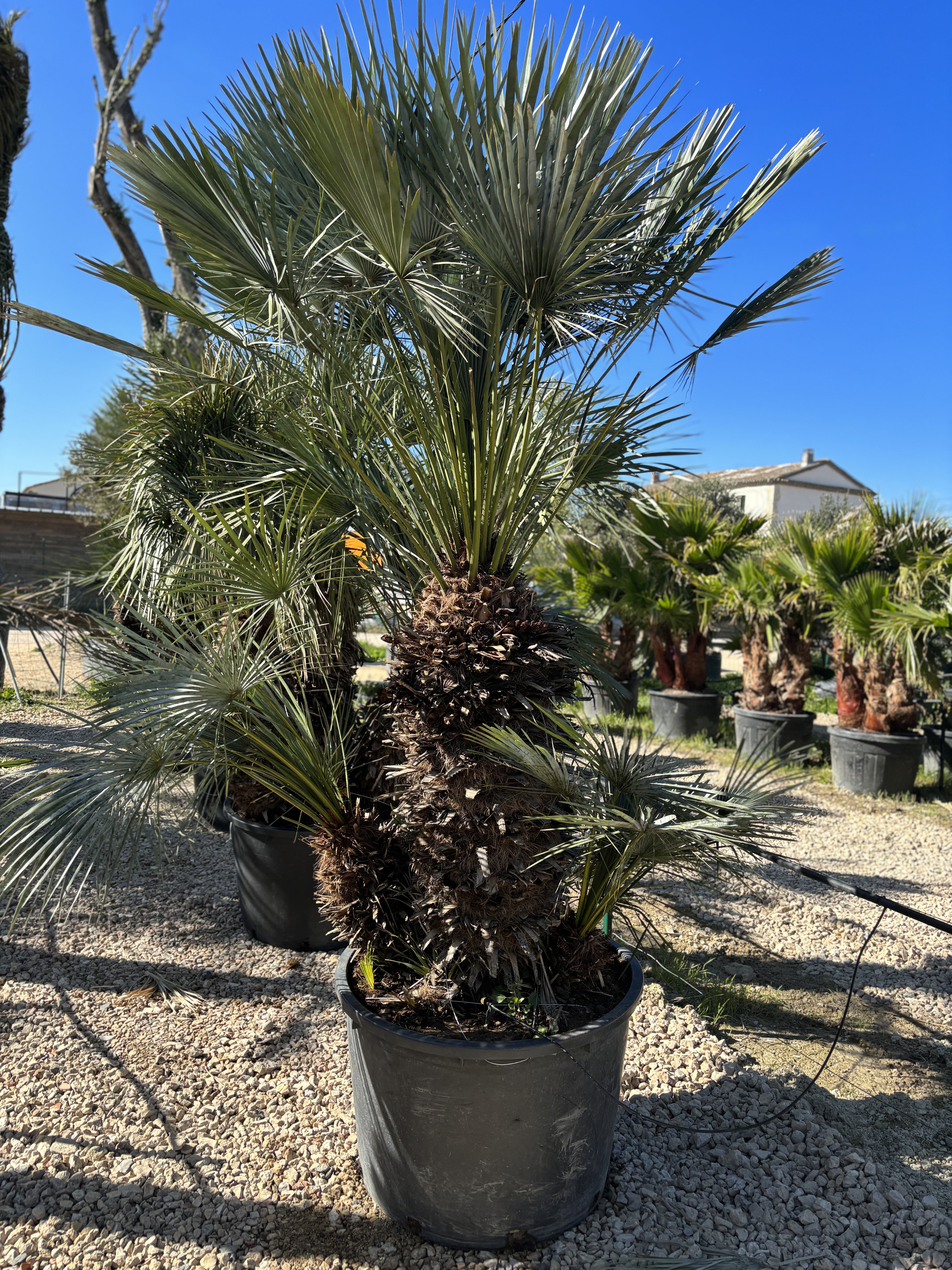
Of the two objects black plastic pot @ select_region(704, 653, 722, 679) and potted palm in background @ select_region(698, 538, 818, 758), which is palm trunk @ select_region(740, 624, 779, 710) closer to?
potted palm in background @ select_region(698, 538, 818, 758)

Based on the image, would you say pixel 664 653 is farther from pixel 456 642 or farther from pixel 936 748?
pixel 456 642

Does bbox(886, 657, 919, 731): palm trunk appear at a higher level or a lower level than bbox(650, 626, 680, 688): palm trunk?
lower

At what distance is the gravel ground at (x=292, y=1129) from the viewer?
2.14 metres

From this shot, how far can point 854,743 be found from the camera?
24.2ft

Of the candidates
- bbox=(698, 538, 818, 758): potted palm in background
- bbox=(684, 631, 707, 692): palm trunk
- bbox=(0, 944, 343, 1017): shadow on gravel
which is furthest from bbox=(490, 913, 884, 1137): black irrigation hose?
bbox=(684, 631, 707, 692): palm trunk

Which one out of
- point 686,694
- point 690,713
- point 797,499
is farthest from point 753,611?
point 797,499

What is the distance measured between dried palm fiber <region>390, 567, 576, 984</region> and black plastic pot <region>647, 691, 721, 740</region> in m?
7.46

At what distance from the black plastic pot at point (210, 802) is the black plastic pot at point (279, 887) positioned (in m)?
0.21

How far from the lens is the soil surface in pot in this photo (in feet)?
7.22

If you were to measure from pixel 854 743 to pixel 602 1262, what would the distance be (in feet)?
20.4

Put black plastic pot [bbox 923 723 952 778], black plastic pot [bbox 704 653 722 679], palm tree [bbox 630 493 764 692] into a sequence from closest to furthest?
black plastic pot [bbox 923 723 952 778] < palm tree [bbox 630 493 764 692] < black plastic pot [bbox 704 653 722 679]

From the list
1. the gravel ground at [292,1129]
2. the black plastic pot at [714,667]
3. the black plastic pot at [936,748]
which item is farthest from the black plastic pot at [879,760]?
the black plastic pot at [714,667]

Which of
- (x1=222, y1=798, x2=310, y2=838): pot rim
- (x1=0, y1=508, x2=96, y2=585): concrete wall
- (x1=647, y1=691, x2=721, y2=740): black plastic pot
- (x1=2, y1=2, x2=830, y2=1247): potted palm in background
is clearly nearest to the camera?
(x1=2, y1=2, x2=830, y2=1247): potted palm in background

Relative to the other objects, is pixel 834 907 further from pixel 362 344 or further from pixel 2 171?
pixel 2 171
